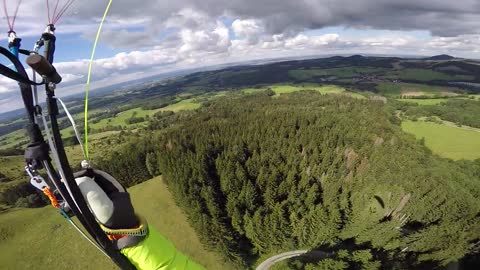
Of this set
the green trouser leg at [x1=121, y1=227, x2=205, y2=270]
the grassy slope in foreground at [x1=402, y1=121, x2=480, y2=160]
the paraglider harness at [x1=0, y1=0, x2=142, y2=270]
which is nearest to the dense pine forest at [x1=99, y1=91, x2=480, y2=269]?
the grassy slope in foreground at [x1=402, y1=121, x2=480, y2=160]

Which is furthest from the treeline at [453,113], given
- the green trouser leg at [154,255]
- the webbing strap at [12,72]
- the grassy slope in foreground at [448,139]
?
the webbing strap at [12,72]

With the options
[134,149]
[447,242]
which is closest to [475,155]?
[447,242]

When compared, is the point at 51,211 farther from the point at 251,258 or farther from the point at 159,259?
the point at 159,259

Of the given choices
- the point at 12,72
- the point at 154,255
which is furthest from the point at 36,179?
the point at 154,255

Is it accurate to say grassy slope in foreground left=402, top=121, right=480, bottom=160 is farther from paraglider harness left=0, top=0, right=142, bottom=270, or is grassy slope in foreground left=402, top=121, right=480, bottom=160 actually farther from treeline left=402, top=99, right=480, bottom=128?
paraglider harness left=0, top=0, right=142, bottom=270

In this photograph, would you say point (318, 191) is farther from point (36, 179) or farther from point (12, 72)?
→ point (12, 72)
